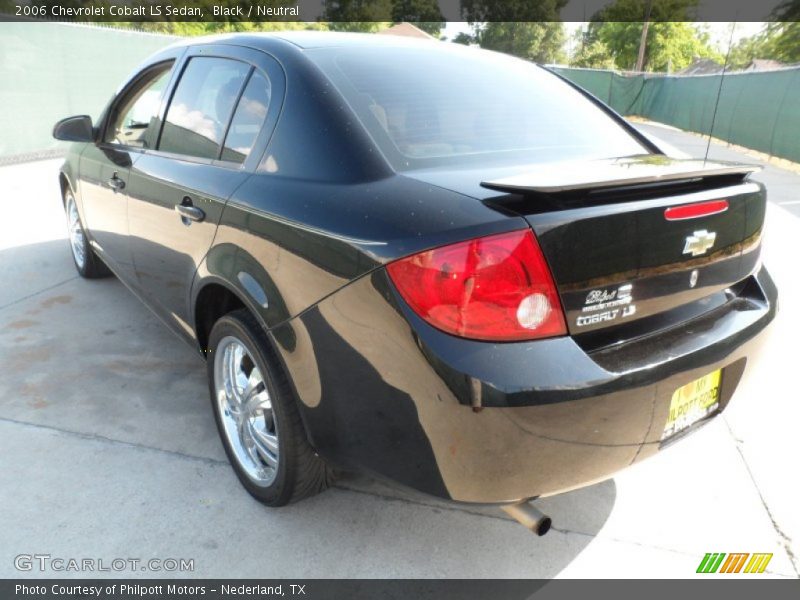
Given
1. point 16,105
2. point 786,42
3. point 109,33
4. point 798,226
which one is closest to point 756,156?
point 798,226

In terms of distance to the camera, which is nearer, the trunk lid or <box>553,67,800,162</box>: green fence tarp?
the trunk lid

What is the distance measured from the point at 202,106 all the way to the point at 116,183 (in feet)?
2.94

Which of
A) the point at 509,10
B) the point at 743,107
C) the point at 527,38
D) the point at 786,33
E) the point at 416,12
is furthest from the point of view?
the point at 416,12

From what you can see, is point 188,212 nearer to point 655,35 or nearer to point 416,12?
point 655,35

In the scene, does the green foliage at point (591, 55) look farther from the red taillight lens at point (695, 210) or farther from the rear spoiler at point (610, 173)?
the red taillight lens at point (695, 210)

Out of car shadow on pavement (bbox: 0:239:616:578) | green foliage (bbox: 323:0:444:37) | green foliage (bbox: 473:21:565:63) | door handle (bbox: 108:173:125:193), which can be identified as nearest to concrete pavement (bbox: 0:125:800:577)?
car shadow on pavement (bbox: 0:239:616:578)

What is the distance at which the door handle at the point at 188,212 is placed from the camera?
245 cm

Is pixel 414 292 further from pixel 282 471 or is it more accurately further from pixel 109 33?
pixel 109 33

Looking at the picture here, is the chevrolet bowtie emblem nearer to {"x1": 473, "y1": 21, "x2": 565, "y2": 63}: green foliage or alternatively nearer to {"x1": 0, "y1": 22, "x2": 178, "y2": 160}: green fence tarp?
{"x1": 0, "y1": 22, "x2": 178, "y2": 160}: green fence tarp

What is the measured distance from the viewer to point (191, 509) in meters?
2.39

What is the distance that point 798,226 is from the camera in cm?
722

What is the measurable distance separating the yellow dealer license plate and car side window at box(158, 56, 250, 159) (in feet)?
6.24

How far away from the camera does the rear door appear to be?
7.80ft

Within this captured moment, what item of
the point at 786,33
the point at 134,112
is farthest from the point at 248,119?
the point at 786,33
